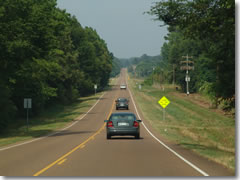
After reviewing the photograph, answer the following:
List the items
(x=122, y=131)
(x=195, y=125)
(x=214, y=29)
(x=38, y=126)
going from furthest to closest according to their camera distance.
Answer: (x=195, y=125), (x=38, y=126), (x=122, y=131), (x=214, y=29)

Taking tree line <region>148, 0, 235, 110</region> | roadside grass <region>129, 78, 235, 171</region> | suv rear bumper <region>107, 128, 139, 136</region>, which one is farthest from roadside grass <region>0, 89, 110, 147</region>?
tree line <region>148, 0, 235, 110</region>

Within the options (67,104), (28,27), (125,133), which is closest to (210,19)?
(125,133)

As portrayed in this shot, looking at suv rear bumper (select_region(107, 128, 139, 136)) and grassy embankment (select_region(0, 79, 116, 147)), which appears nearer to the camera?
suv rear bumper (select_region(107, 128, 139, 136))

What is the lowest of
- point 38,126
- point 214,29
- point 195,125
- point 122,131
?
point 195,125

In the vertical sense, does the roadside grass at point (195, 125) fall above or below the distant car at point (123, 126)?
below

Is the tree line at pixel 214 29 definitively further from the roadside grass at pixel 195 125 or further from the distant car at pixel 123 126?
the roadside grass at pixel 195 125

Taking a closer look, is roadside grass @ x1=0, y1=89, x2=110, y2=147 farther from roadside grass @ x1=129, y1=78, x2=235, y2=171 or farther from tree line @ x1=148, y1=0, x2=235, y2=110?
tree line @ x1=148, y1=0, x2=235, y2=110

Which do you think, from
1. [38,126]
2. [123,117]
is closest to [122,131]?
[123,117]

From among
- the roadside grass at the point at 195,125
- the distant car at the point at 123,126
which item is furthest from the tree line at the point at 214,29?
the roadside grass at the point at 195,125

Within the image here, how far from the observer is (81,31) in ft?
298

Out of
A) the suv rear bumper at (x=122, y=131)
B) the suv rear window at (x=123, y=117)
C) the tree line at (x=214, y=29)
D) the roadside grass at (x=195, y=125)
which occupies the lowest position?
the roadside grass at (x=195, y=125)

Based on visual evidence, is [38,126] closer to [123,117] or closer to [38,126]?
[38,126]

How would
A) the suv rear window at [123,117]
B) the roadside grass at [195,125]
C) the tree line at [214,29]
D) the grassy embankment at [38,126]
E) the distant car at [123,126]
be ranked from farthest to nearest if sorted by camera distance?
the roadside grass at [195,125] → the grassy embankment at [38,126] → the suv rear window at [123,117] → the distant car at [123,126] → the tree line at [214,29]

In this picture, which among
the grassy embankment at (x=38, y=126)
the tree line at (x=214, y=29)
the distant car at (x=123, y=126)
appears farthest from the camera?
the grassy embankment at (x=38, y=126)
